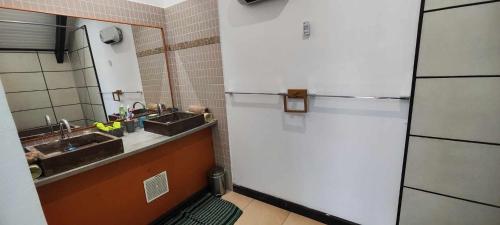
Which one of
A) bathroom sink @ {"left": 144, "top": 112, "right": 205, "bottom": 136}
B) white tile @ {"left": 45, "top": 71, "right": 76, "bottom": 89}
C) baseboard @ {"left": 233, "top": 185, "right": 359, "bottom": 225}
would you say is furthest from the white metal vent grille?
white tile @ {"left": 45, "top": 71, "right": 76, "bottom": 89}

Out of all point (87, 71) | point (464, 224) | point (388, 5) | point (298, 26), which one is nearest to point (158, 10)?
point (87, 71)

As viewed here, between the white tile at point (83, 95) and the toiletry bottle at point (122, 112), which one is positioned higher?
the white tile at point (83, 95)

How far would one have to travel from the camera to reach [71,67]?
1663 millimetres

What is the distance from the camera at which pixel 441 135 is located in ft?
4.08

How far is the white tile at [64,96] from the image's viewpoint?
5.20 feet

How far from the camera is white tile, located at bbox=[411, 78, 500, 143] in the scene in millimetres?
1106

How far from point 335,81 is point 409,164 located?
26.9 inches

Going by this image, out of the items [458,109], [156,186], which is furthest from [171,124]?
[458,109]

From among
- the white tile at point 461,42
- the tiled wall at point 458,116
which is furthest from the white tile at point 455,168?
the white tile at point 461,42

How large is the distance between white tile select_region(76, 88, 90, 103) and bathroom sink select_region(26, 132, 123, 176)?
296 mm

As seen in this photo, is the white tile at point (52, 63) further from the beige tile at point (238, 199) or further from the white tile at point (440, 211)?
the white tile at point (440, 211)

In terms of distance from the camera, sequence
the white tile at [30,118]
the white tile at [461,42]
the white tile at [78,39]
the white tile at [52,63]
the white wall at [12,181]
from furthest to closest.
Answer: the white tile at [78,39], the white tile at [52,63], the white tile at [30,118], the white tile at [461,42], the white wall at [12,181]

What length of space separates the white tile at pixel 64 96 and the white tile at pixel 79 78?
6cm

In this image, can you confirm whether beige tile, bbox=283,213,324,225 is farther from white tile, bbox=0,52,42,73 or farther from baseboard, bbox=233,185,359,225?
white tile, bbox=0,52,42,73
